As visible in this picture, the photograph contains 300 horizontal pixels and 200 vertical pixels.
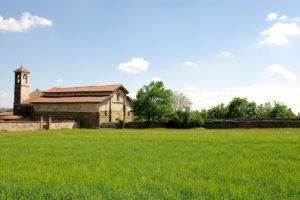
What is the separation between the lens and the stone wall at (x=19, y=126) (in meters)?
35.8

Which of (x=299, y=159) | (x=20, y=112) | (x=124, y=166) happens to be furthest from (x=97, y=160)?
(x=20, y=112)

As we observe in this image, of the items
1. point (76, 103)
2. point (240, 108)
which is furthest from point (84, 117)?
point (240, 108)

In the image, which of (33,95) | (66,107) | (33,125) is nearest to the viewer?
(33,125)

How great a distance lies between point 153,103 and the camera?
48469mm

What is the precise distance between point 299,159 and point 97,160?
24.1 ft

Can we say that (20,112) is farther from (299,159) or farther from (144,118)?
(299,159)

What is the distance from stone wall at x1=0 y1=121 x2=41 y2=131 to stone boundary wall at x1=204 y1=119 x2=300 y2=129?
20.6 metres

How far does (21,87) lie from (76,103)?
13525 millimetres

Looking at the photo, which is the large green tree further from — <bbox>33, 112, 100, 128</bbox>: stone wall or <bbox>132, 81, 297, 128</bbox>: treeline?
<bbox>33, 112, 100, 128</bbox>: stone wall

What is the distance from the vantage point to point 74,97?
168ft

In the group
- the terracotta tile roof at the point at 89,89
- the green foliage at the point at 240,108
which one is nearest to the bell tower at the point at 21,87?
the terracotta tile roof at the point at 89,89

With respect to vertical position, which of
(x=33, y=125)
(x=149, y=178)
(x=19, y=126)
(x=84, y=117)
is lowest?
(x=149, y=178)

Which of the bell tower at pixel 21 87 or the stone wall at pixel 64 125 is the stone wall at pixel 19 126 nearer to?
the stone wall at pixel 64 125

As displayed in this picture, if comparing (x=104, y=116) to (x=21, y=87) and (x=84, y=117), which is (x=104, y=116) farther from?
(x=21, y=87)
